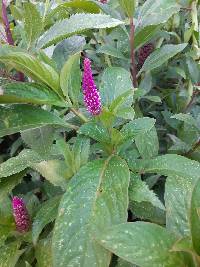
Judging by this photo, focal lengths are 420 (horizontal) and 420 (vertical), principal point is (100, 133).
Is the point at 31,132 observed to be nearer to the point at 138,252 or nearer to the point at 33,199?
the point at 33,199

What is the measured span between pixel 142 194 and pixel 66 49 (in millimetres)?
550

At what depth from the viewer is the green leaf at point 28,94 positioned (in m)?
0.97

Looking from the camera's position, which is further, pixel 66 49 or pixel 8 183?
pixel 66 49

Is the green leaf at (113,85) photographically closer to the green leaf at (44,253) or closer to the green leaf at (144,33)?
the green leaf at (144,33)

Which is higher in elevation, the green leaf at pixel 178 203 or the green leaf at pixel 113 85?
the green leaf at pixel 113 85

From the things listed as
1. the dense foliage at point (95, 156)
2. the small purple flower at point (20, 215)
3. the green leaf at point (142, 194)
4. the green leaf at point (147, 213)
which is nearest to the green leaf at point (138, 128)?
the dense foliage at point (95, 156)

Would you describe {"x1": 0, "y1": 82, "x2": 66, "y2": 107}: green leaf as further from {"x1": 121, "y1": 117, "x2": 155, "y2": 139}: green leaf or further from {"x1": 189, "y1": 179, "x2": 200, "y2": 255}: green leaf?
{"x1": 189, "y1": 179, "x2": 200, "y2": 255}: green leaf

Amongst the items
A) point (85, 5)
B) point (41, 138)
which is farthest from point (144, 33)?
point (41, 138)

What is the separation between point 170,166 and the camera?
102cm

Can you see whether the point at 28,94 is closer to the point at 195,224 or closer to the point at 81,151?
the point at 81,151

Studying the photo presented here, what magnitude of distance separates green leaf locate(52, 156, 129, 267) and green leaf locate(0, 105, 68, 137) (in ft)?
0.50

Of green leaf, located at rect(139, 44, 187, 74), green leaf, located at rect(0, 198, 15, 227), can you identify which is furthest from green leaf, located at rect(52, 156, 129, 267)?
green leaf, located at rect(139, 44, 187, 74)

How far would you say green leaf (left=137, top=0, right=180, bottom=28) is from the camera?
1290 mm

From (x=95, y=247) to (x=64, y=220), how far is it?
0.09 metres
